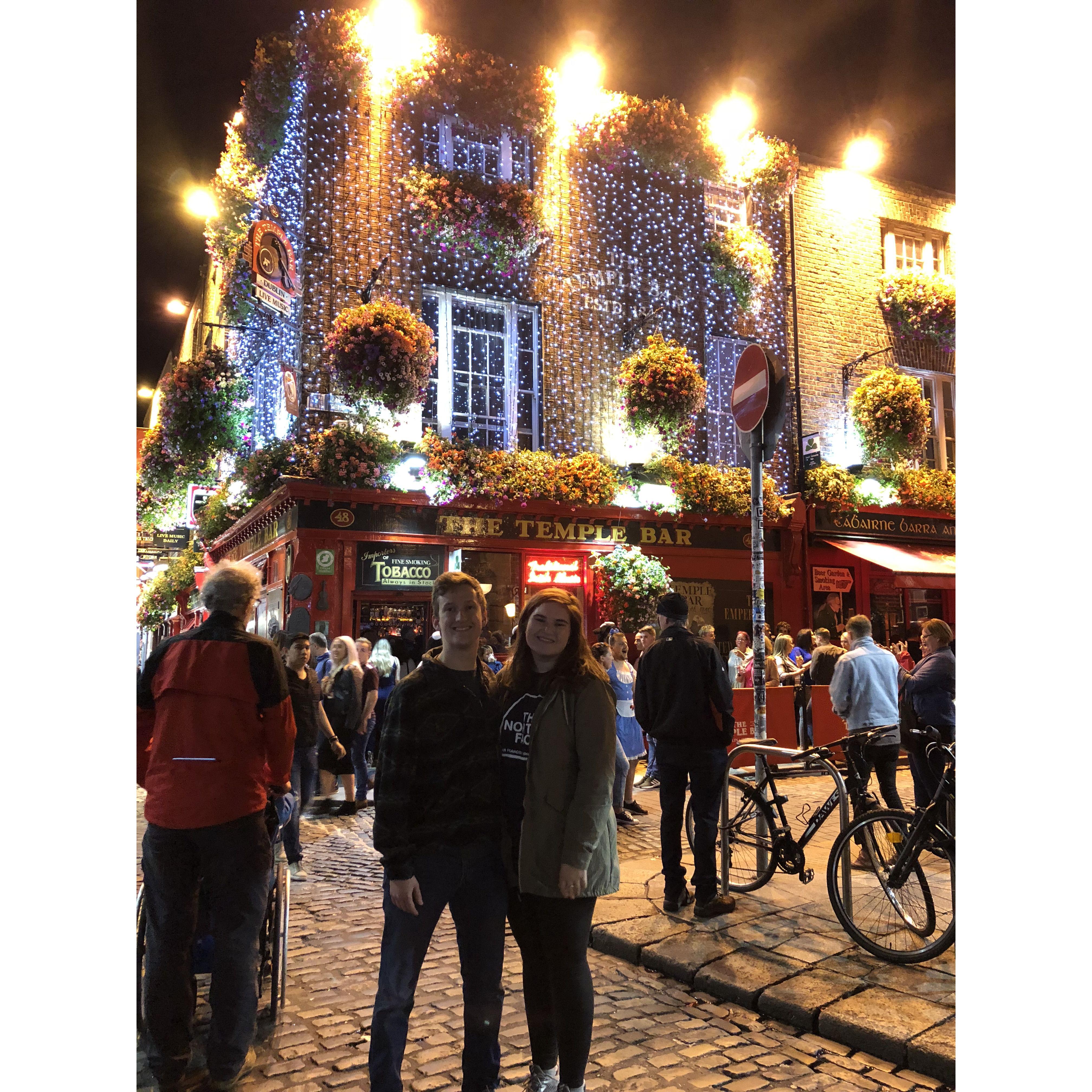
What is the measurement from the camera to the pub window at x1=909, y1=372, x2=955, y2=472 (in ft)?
57.4

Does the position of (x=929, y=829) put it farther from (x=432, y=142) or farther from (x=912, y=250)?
(x=912, y=250)

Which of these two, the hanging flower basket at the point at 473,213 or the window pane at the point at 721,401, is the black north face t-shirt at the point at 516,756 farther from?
the window pane at the point at 721,401

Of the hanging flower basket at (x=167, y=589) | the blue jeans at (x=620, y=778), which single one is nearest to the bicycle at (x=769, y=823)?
the blue jeans at (x=620, y=778)

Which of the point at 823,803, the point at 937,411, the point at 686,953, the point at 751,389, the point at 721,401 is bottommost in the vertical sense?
the point at 686,953

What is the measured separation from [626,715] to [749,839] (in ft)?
9.48

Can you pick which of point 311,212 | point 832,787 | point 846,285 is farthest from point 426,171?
point 832,787

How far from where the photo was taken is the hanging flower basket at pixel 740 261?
16172 mm

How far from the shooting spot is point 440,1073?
3.42 metres

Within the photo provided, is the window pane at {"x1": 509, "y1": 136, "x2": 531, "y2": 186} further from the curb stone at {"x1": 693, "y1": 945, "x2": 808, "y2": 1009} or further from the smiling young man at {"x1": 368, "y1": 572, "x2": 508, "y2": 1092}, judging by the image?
the smiling young man at {"x1": 368, "y1": 572, "x2": 508, "y2": 1092}

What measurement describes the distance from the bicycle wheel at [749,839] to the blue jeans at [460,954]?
10.2 ft

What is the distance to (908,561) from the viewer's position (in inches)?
632

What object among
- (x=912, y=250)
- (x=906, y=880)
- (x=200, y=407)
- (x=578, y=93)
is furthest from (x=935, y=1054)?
(x=912, y=250)
